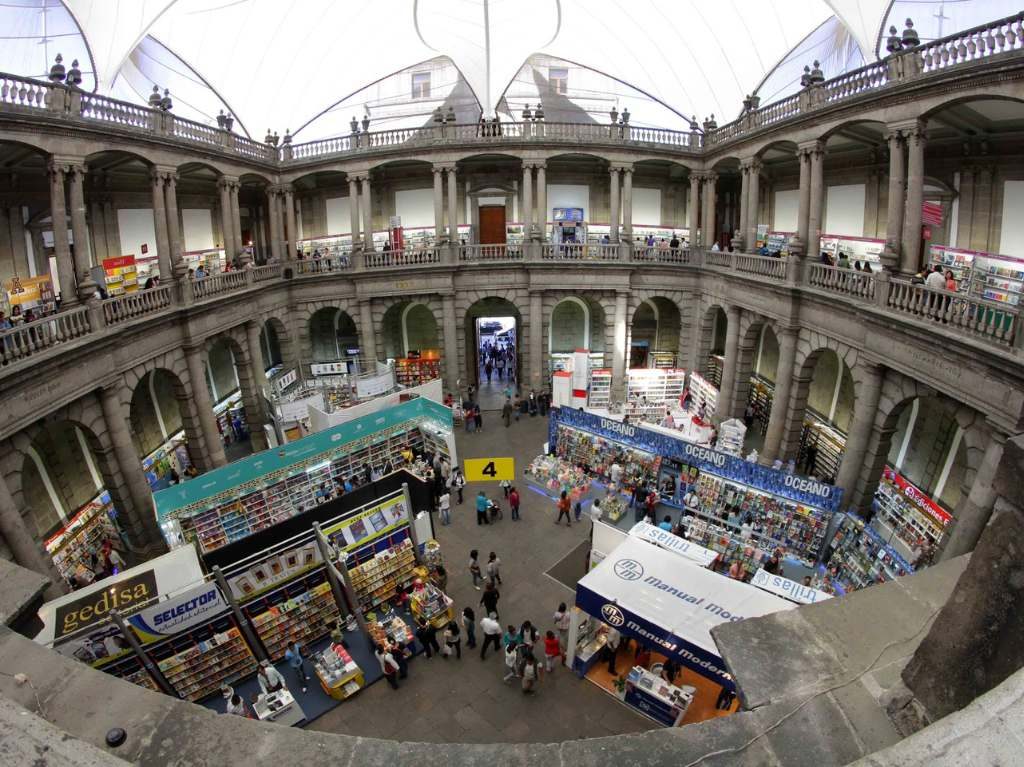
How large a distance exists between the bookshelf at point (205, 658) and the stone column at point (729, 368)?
65.4 ft

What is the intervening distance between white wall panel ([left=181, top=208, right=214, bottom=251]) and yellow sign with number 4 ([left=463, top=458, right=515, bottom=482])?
18721 mm

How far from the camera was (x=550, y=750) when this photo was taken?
2.98 meters

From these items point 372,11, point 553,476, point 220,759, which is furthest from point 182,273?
point 220,759

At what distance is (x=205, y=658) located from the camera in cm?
1275

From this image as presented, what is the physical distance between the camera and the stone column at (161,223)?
19.9 m

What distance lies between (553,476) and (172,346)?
45.9 ft

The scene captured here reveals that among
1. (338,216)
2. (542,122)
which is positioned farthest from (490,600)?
(338,216)

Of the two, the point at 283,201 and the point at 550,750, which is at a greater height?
the point at 283,201

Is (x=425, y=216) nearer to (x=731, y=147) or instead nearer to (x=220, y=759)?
(x=731, y=147)

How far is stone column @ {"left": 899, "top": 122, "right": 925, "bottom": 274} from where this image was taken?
607 inches

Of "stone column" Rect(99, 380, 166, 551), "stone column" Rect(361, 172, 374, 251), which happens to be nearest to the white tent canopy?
"stone column" Rect(361, 172, 374, 251)

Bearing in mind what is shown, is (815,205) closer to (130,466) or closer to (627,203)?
(627,203)

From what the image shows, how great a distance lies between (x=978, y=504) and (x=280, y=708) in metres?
15.1

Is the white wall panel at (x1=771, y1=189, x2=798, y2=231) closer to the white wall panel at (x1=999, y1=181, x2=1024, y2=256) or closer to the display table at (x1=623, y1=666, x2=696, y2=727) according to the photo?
the white wall panel at (x1=999, y1=181, x2=1024, y2=256)
